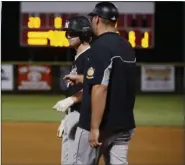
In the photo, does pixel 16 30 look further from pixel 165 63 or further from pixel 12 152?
pixel 12 152

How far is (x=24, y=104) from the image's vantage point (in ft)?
42.4

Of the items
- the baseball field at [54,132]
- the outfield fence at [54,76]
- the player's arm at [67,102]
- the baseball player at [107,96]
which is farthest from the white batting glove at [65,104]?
the outfield fence at [54,76]

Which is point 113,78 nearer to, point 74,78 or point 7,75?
point 74,78

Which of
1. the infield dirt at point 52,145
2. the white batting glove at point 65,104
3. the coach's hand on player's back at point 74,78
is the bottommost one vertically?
the infield dirt at point 52,145

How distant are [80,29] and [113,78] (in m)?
0.71

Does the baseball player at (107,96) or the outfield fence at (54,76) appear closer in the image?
the baseball player at (107,96)

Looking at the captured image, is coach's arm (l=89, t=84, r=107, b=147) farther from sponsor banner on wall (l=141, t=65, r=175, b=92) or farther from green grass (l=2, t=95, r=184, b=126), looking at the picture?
sponsor banner on wall (l=141, t=65, r=175, b=92)

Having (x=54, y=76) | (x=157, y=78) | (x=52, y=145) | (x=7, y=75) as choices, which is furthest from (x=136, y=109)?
(x=52, y=145)

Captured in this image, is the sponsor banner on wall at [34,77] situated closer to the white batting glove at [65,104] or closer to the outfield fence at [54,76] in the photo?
the outfield fence at [54,76]

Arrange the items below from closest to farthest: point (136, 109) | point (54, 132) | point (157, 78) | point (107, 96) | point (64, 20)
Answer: point (107, 96) → point (54, 132) → point (136, 109) → point (64, 20) → point (157, 78)

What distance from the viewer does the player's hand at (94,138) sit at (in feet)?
10.2

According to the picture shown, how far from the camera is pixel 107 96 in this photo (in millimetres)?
3191

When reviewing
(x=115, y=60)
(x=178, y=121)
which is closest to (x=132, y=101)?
(x=115, y=60)

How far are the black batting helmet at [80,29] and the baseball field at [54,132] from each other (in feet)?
7.99
